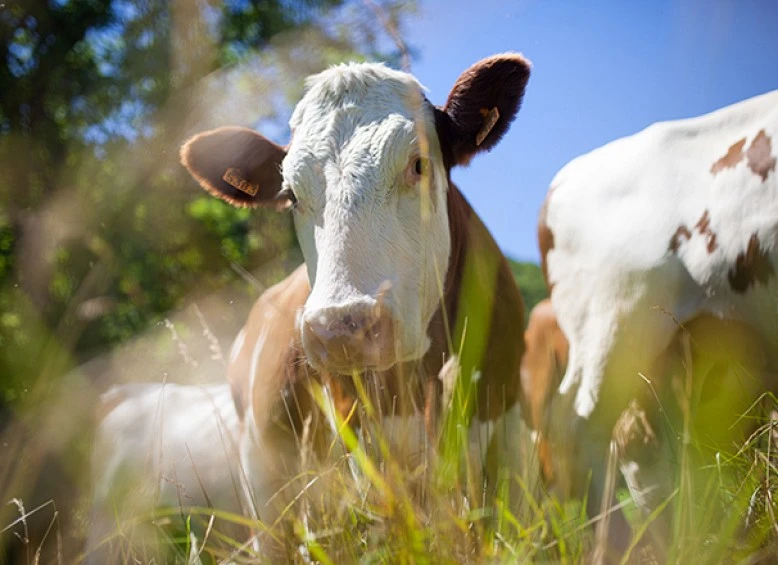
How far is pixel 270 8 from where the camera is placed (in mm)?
8672

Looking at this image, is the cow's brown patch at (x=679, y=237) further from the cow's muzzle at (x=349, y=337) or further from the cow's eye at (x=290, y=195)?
the cow's eye at (x=290, y=195)

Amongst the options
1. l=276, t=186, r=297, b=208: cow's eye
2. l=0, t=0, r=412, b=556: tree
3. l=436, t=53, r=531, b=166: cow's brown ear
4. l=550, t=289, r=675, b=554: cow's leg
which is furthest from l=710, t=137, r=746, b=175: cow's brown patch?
l=0, t=0, r=412, b=556: tree

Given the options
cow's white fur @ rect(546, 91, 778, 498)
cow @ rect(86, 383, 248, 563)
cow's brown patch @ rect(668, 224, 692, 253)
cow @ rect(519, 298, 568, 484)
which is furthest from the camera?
cow @ rect(86, 383, 248, 563)

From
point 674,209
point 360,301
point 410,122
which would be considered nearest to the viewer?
point 360,301

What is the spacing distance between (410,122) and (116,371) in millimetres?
3728

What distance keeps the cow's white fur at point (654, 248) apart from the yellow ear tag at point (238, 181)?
55.2 inches

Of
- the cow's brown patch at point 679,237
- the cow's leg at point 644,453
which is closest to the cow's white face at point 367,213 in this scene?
the cow's brown patch at point 679,237

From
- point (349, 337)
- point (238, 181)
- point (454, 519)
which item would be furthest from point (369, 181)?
point (454, 519)

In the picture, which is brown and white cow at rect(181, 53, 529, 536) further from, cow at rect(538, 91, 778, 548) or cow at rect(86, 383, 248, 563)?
cow at rect(86, 383, 248, 563)

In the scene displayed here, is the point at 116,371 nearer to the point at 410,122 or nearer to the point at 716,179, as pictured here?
the point at 410,122

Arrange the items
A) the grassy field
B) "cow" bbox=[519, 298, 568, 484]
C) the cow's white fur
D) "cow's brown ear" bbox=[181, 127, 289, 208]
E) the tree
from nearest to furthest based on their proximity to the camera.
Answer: the grassy field < the cow's white fur < "cow's brown ear" bbox=[181, 127, 289, 208] < "cow" bbox=[519, 298, 568, 484] < the tree

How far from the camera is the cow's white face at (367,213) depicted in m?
2.40

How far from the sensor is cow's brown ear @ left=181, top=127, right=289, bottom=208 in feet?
11.1

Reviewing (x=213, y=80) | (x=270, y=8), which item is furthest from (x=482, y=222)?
(x=270, y=8)
